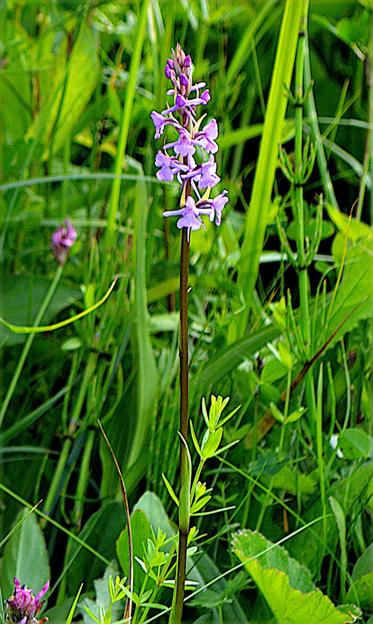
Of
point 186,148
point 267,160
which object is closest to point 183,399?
point 186,148

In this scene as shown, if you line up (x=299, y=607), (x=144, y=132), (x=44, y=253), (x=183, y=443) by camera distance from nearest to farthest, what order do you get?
(x=183, y=443), (x=299, y=607), (x=44, y=253), (x=144, y=132)

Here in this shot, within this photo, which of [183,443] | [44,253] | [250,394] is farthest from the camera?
[44,253]

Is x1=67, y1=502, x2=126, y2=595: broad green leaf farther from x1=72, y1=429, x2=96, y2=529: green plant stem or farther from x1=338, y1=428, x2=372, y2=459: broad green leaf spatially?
x1=338, y1=428, x2=372, y2=459: broad green leaf

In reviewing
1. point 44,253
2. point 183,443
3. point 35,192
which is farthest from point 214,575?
point 35,192

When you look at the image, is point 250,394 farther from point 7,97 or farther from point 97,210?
point 7,97

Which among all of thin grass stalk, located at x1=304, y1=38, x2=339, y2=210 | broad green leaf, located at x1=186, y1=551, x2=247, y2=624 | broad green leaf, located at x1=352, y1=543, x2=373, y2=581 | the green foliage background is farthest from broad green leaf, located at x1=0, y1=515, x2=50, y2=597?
thin grass stalk, located at x1=304, y1=38, x2=339, y2=210

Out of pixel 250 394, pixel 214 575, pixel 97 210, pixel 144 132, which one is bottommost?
pixel 214 575

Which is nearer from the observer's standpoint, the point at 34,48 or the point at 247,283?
the point at 247,283
